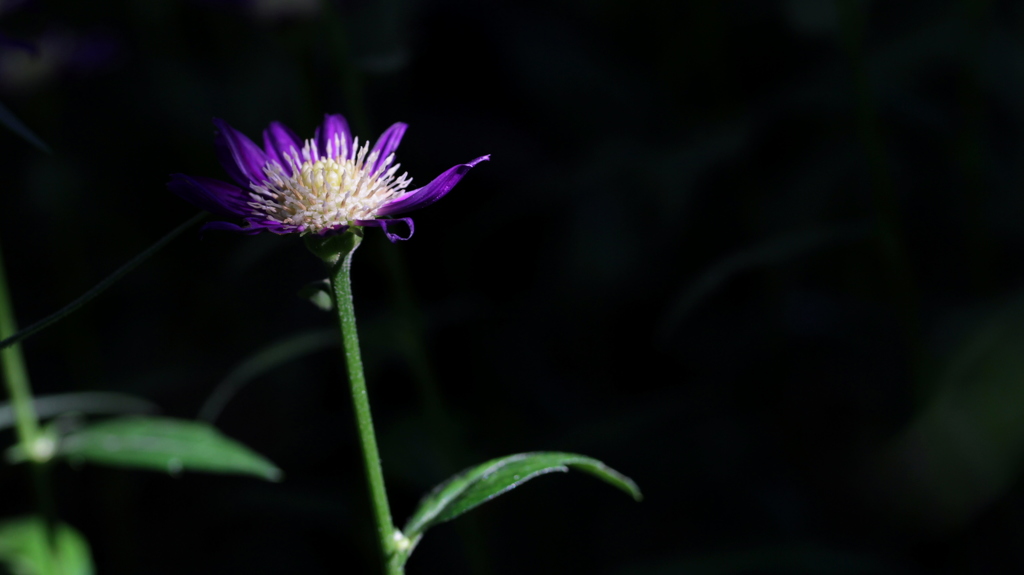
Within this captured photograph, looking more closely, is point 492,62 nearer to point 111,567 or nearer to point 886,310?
point 886,310

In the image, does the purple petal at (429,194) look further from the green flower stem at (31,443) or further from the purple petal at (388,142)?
the green flower stem at (31,443)

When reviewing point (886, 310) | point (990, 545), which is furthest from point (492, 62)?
point (990, 545)

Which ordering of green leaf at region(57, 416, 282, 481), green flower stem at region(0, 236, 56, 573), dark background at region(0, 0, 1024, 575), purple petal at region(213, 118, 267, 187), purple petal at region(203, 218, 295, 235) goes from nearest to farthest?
purple petal at region(203, 218, 295, 235), purple petal at region(213, 118, 267, 187), green leaf at region(57, 416, 282, 481), green flower stem at region(0, 236, 56, 573), dark background at region(0, 0, 1024, 575)

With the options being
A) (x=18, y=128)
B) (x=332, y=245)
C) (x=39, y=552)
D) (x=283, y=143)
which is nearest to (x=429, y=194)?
(x=332, y=245)

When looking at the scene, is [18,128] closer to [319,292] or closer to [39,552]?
[319,292]

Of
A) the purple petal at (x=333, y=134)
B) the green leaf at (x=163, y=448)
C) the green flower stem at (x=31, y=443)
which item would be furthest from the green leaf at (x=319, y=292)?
the green flower stem at (x=31, y=443)

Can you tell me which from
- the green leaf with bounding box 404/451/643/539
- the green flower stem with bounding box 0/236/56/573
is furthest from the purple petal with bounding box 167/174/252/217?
the green flower stem with bounding box 0/236/56/573

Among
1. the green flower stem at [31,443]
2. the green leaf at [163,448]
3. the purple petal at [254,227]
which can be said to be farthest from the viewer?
the green flower stem at [31,443]

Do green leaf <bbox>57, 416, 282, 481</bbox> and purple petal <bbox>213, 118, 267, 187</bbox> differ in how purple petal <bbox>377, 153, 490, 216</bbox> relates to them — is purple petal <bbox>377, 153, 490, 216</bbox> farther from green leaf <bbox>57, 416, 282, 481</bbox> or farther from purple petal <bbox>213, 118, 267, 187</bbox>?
green leaf <bbox>57, 416, 282, 481</bbox>
